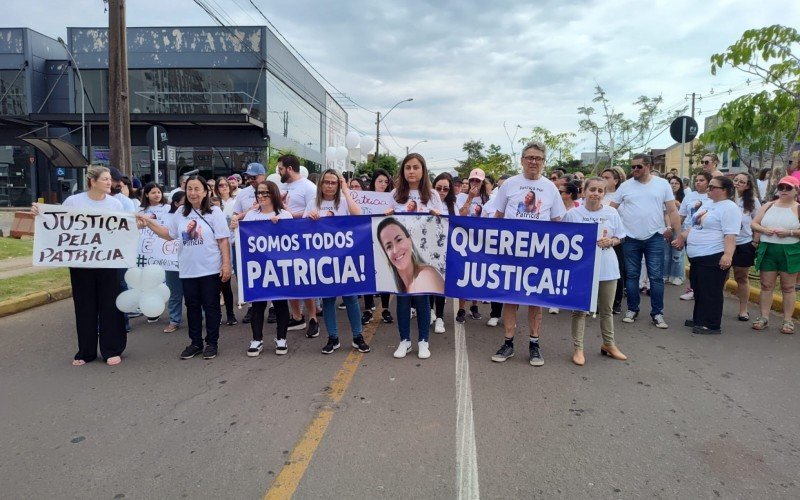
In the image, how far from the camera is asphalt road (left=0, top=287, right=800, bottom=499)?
303cm

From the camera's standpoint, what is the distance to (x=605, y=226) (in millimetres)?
5246

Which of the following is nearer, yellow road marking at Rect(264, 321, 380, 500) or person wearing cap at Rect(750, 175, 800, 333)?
yellow road marking at Rect(264, 321, 380, 500)

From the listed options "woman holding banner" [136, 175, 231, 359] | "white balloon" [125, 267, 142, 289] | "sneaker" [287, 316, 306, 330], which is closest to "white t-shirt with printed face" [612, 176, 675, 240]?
"sneaker" [287, 316, 306, 330]

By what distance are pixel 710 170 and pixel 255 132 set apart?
85.4 ft

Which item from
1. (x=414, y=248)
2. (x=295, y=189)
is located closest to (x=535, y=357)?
(x=414, y=248)

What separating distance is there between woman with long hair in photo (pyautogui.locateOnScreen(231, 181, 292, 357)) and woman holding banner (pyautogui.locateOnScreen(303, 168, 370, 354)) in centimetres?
34

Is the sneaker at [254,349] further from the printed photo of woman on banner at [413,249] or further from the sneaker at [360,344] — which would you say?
the printed photo of woman on banner at [413,249]

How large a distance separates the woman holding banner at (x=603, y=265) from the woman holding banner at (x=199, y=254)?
362 centimetres

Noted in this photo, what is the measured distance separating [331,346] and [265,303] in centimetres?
84

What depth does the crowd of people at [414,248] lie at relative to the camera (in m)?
5.21

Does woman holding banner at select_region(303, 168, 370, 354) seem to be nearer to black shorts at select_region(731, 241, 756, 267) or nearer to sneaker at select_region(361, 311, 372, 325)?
sneaker at select_region(361, 311, 372, 325)

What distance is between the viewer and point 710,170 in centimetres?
837

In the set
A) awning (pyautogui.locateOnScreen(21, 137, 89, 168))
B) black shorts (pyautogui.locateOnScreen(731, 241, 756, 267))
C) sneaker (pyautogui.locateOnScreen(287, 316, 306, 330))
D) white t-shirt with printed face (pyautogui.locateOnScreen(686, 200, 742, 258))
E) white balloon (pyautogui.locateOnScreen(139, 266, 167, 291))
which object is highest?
awning (pyautogui.locateOnScreen(21, 137, 89, 168))

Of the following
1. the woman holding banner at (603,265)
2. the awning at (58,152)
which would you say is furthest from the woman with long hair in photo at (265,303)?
the awning at (58,152)
